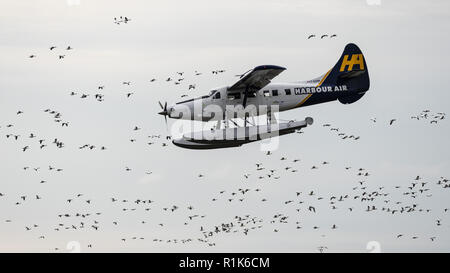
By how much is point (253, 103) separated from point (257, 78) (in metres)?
2.21

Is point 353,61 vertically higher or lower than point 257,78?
higher

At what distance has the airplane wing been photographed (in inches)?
3189

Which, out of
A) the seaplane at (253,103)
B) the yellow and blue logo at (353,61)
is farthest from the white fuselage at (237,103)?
the yellow and blue logo at (353,61)

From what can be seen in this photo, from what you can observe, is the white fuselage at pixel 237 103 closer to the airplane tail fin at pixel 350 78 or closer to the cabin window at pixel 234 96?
the cabin window at pixel 234 96

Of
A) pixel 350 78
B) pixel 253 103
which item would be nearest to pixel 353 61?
→ pixel 350 78

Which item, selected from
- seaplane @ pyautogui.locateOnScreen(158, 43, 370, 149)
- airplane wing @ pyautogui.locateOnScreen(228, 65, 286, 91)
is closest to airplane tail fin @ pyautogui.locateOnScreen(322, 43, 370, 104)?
seaplane @ pyautogui.locateOnScreen(158, 43, 370, 149)

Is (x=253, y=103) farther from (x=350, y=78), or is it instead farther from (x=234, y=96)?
(x=350, y=78)

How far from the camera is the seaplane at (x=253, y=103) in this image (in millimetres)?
82625

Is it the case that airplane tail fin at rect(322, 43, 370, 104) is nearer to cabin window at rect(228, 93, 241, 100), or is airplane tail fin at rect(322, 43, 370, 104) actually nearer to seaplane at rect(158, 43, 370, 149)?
seaplane at rect(158, 43, 370, 149)

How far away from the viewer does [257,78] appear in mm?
83062

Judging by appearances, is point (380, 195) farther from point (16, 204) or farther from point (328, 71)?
point (16, 204)
